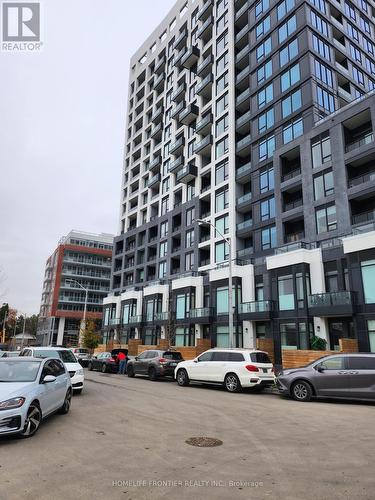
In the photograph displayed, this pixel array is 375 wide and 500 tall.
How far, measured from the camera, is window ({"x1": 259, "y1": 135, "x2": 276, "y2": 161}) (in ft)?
121

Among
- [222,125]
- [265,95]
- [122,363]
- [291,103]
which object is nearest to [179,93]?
[222,125]

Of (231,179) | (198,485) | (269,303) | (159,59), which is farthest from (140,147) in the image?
(198,485)

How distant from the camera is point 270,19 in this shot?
40750mm

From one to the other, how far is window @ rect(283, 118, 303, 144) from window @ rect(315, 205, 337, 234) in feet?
26.8

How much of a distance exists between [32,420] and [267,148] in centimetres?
3474

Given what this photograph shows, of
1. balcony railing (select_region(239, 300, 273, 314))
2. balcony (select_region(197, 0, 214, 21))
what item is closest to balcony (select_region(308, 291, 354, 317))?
balcony railing (select_region(239, 300, 273, 314))

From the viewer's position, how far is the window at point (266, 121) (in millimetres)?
37906

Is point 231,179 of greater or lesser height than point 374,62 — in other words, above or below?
below

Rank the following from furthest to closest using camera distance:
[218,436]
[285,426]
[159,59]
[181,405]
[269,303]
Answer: [159,59]
[269,303]
[181,405]
[285,426]
[218,436]

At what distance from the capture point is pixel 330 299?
81.1ft

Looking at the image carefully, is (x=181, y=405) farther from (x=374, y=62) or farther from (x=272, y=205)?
(x=374, y=62)

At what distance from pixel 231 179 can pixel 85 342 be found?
92.3ft

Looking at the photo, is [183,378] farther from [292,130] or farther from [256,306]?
[292,130]

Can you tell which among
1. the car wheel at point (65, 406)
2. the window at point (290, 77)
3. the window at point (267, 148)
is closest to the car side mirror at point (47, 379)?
the car wheel at point (65, 406)
